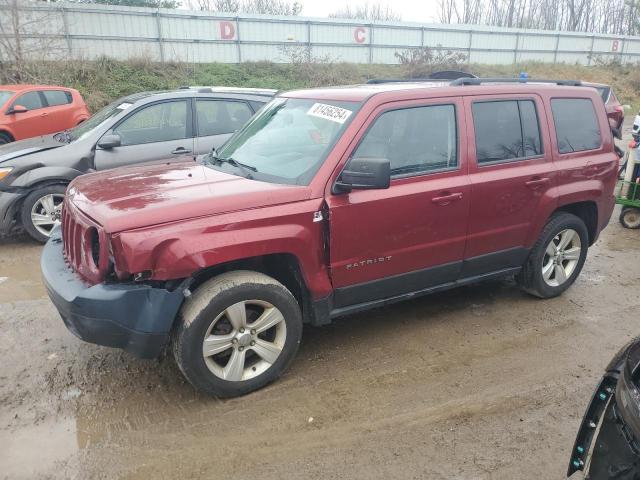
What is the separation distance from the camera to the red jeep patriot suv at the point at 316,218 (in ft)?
9.79

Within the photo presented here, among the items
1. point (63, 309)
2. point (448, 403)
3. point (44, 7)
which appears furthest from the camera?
point (44, 7)

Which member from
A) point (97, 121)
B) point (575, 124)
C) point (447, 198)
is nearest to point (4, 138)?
point (97, 121)

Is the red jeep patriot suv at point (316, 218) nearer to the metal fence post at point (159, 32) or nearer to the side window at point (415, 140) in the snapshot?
the side window at point (415, 140)

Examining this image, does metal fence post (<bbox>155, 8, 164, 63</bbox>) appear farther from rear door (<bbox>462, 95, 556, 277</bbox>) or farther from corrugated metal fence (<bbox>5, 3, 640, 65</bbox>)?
rear door (<bbox>462, 95, 556, 277</bbox>)

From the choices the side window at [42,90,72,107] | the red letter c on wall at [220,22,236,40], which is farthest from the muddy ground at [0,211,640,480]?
the red letter c on wall at [220,22,236,40]

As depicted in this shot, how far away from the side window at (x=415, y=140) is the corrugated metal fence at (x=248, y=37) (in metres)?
18.0

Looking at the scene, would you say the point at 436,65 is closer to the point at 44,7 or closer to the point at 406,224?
the point at 44,7

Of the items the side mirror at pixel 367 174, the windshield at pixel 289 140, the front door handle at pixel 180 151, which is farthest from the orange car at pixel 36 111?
the side mirror at pixel 367 174

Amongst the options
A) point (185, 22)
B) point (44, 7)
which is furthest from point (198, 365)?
point (185, 22)

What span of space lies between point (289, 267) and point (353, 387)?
91cm

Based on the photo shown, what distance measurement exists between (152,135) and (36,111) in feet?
20.3

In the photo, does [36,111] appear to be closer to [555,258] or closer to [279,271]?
[279,271]

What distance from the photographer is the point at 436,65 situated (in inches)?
1062

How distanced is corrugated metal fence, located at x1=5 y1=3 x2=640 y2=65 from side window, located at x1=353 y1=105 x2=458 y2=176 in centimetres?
1797
